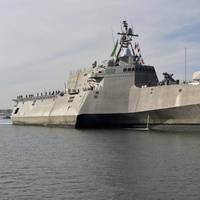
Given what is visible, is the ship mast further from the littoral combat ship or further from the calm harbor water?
the calm harbor water

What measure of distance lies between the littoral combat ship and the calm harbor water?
35.2ft

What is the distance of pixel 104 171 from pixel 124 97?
29254 millimetres

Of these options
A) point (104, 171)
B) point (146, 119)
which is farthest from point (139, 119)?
point (104, 171)

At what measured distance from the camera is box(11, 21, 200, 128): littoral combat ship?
4600 centimetres

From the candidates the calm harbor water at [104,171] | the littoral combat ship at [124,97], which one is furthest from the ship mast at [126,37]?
the calm harbor water at [104,171]

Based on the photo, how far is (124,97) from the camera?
52344 millimetres

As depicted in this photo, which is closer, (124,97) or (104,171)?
(104,171)

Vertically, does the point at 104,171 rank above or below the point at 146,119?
below

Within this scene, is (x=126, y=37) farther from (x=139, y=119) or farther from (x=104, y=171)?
(x=104, y=171)

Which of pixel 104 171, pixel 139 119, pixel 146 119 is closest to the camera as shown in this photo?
pixel 104 171

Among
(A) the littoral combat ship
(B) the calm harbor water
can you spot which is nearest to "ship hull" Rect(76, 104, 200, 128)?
(A) the littoral combat ship

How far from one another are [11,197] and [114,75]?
118 ft

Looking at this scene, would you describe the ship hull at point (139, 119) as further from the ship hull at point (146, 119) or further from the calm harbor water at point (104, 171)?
the calm harbor water at point (104, 171)

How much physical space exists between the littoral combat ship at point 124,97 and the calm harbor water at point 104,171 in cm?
1072
